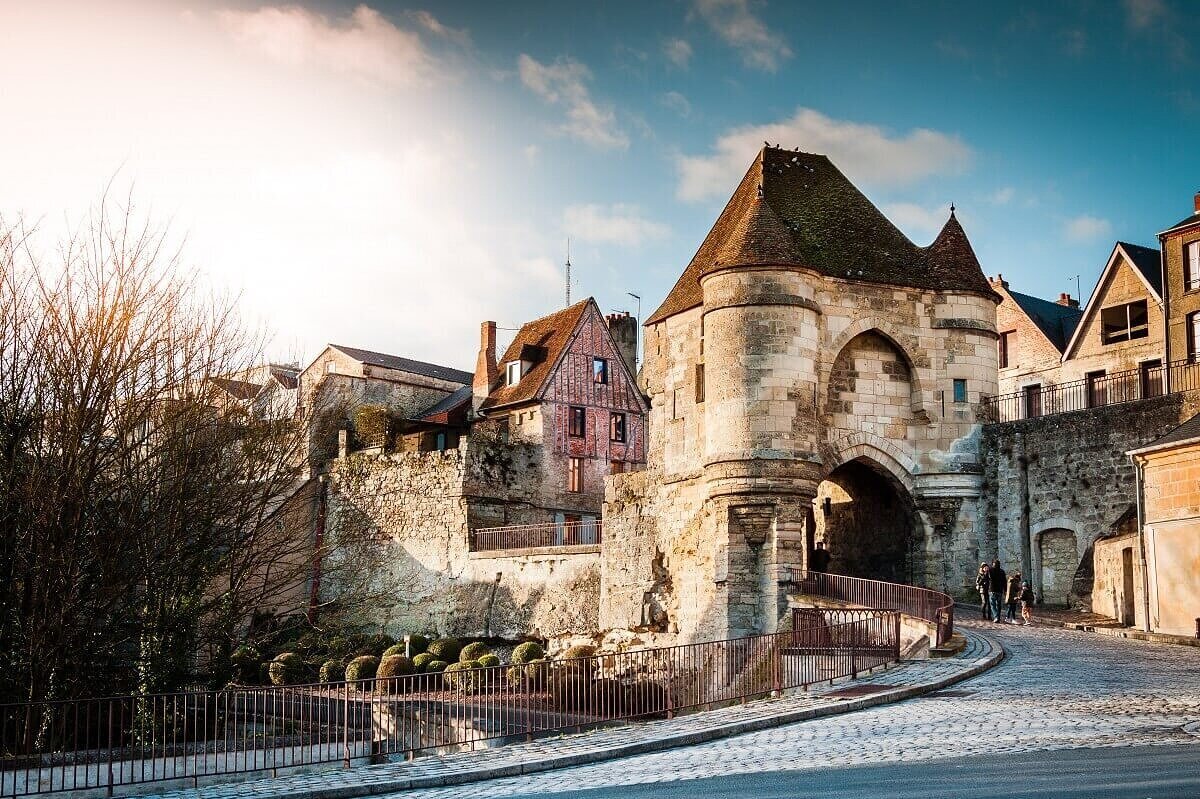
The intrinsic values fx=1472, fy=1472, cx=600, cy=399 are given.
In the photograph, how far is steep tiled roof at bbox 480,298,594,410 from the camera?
4775cm

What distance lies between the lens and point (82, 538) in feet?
64.0

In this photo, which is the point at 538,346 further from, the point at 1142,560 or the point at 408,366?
the point at 1142,560

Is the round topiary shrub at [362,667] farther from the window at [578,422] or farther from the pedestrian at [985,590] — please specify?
the pedestrian at [985,590]

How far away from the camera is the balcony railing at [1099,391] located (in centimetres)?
3281

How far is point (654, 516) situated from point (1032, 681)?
16.5m

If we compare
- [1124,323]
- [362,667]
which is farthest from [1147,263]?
[362,667]

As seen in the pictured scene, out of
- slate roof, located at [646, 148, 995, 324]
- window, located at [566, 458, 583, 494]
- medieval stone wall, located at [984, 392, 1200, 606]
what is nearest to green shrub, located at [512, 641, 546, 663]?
slate roof, located at [646, 148, 995, 324]

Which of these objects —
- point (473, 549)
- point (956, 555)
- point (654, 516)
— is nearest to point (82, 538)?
point (654, 516)

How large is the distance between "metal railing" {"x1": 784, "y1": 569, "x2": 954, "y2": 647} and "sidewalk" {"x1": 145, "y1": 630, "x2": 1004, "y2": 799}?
7.04 feet

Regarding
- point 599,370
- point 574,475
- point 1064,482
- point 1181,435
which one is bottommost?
point 1064,482

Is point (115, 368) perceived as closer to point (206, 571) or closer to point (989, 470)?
point (206, 571)

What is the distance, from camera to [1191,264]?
3769 centimetres

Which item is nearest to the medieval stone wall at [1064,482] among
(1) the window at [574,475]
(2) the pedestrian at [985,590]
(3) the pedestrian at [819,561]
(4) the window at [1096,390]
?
(2) the pedestrian at [985,590]

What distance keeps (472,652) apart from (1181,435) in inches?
785
